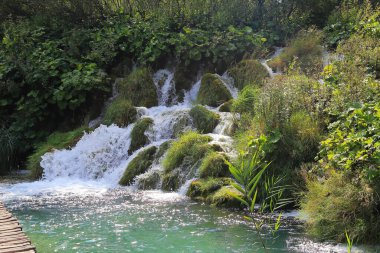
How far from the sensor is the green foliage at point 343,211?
Answer: 6047 mm

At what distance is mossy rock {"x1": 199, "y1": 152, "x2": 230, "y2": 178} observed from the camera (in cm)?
926

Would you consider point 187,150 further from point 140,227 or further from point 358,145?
point 358,145

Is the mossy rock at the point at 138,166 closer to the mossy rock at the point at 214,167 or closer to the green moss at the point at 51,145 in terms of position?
the mossy rock at the point at 214,167

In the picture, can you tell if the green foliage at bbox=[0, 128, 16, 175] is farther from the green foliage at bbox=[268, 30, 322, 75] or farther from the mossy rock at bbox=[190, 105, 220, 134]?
the green foliage at bbox=[268, 30, 322, 75]

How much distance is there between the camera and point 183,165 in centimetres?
1005

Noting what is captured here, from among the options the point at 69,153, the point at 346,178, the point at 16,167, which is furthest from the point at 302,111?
the point at 16,167

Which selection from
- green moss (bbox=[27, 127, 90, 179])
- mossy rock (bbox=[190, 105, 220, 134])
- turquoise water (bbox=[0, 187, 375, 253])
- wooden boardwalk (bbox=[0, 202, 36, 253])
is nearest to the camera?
wooden boardwalk (bbox=[0, 202, 36, 253])

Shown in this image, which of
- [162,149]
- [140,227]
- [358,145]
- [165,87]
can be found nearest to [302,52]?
[165,87]

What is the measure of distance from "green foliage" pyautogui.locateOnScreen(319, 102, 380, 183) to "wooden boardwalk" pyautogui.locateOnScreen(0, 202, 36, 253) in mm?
4157

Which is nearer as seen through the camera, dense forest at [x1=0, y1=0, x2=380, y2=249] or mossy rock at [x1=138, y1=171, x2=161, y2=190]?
dense forest at [x1=0, y1=0, x2=380, y2=249]

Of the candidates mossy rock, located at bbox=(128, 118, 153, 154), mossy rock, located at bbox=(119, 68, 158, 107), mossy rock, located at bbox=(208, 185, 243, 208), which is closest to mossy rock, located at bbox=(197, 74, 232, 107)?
mossy rock, located at bbox=(119, 68, 158, 107)

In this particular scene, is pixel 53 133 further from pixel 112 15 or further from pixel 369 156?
pixel 369 156

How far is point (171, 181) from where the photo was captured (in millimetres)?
9844

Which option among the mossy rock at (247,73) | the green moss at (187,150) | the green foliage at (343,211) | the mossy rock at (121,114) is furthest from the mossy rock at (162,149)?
the green foliage at (343,211)
